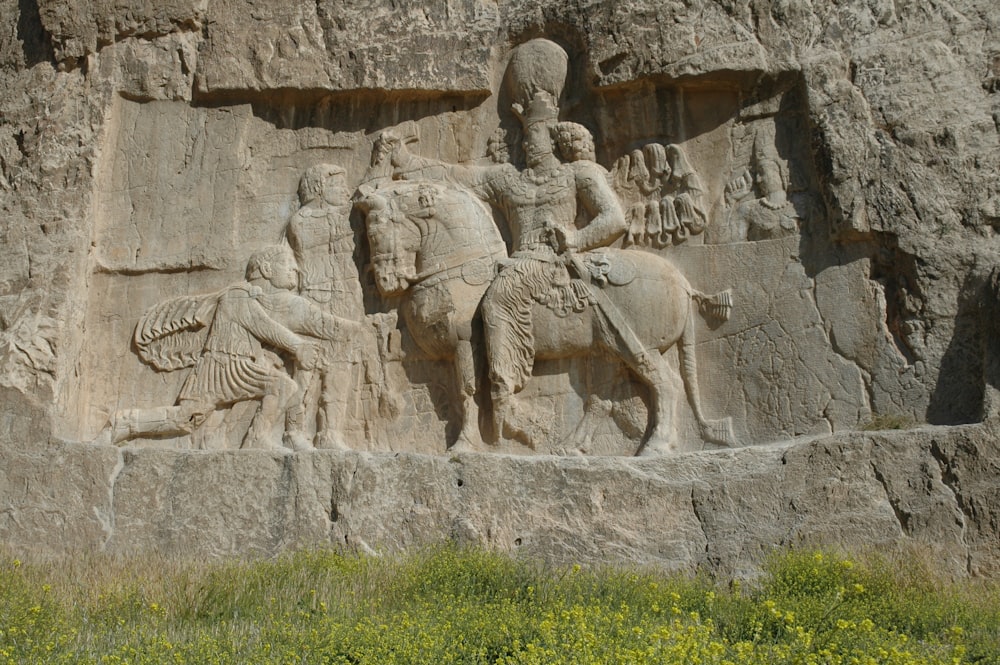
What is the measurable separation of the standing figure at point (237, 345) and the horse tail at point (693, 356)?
237 cm

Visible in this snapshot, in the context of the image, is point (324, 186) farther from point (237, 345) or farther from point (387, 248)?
point (237, 345)

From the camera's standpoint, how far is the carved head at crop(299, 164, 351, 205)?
9.60 m

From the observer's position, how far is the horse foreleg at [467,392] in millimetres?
8938

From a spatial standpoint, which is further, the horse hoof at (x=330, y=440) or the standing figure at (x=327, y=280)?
the standing figure at (x=327, y=280)

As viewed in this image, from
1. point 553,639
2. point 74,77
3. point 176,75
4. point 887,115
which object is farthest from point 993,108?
point 74,77

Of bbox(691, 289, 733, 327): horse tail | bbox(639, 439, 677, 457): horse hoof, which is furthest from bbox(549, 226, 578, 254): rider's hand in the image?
bbox(639, 439, 677, 457): horse hoof

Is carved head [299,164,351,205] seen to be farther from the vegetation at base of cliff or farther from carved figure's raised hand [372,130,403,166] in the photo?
the vegetation at base of cliff

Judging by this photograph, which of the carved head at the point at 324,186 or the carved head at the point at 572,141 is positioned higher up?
the carved head at the point at 572,141

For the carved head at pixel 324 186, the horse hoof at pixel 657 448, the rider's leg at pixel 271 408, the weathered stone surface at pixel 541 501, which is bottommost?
the weathered stone surface at pixel 541 501

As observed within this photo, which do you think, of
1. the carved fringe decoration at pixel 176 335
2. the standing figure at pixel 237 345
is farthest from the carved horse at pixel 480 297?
the carved fringe decoration at pixel 176 335

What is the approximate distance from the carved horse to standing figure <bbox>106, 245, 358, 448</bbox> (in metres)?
0.63

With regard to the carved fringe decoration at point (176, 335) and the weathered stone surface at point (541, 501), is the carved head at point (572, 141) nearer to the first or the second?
the weathered stone surface at point (541, 501)

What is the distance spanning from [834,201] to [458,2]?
3195mm

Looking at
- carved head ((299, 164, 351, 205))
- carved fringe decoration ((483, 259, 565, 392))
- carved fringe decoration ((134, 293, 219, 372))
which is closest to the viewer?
carved fringe decoration ((483, 259, 565, 392))
